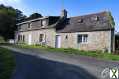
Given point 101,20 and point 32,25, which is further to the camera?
point 32,25

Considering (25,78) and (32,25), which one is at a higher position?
(32,25)

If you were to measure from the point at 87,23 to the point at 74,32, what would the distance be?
228 centimetres

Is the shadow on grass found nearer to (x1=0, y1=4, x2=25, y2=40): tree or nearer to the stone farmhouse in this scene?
the stone farmhouse

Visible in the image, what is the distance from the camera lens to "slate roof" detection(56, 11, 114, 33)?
3554 cm

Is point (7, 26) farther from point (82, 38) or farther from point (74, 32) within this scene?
point (82, 38)

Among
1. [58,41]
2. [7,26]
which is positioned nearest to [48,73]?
[58,41]

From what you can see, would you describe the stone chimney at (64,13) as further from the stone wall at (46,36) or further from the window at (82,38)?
the window at (82,38)

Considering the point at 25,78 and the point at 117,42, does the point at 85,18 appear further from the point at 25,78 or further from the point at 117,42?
the point at 25,78

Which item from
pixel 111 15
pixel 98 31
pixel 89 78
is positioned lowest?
pixel 89 78

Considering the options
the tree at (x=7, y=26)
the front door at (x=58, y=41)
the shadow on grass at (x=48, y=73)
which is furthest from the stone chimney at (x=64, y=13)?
the shadow on grass at (x=48, y=73)

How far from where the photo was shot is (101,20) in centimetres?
3709

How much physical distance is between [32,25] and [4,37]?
473 inches

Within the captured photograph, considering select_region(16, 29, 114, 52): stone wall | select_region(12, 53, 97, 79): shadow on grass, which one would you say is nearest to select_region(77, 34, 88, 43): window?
select_region(16, 29, 114, 52): stone wall

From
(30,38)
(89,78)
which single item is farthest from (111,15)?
(89,78)
